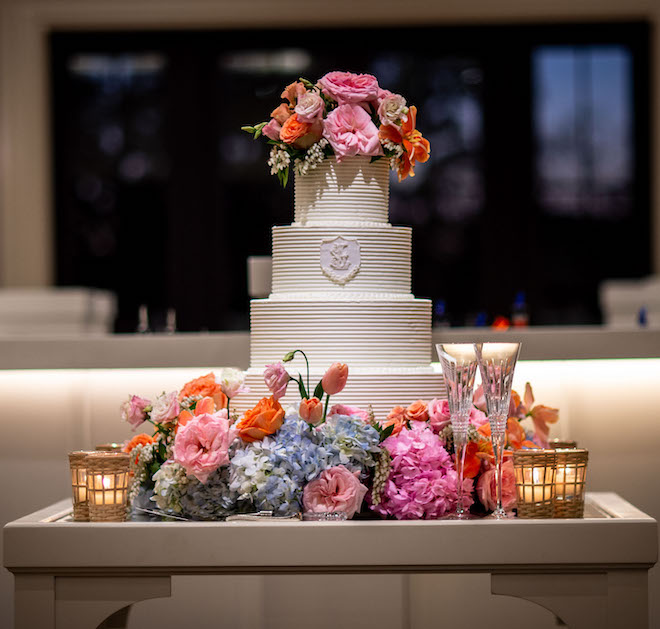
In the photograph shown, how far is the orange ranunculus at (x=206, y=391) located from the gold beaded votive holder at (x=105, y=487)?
202 mm

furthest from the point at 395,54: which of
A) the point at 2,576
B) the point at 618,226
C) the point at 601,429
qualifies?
the point at 2,576

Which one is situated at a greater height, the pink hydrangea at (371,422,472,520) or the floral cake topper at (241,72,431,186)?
the floral cake topper at (241,72,431,186)

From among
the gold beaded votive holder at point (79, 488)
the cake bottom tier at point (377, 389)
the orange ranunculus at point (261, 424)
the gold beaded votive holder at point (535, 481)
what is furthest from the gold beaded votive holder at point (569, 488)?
the gold beaded votive holder at point (79, 488)

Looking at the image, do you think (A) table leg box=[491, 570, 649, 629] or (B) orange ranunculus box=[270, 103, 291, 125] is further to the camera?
(B) orange ranunculus box=[270, 103, 291, 125]

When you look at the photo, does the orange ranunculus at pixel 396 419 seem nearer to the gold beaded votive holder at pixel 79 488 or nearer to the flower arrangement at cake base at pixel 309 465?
the flower arrangement at cake base at pixel 309 465

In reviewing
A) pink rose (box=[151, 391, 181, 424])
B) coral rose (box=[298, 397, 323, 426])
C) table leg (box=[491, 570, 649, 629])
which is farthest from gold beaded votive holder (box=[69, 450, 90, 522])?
table leg (box=[491, 570, 649, 629])

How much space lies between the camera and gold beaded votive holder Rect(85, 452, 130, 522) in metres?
1.77

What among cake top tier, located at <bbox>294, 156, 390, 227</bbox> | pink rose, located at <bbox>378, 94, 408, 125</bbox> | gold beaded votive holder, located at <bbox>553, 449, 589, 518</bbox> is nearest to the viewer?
gold beaded votive holder, located at <bbox>553, 449, 589, 518</bbox>

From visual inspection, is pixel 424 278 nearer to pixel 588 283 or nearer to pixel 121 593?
pixel 588 283

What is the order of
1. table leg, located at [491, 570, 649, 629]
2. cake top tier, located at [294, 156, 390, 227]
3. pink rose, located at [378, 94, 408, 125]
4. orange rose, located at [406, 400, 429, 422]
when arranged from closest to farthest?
table leg, located at [491, 570, 649, 629], orange rose, located at [406, 400, 429, 422], pink rose, located at [378, 94, 408, 125], cake top tier, located at [294, 156, 390, 227]

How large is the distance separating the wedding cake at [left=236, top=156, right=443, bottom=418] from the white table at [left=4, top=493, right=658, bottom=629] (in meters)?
0.41

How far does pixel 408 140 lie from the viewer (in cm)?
207

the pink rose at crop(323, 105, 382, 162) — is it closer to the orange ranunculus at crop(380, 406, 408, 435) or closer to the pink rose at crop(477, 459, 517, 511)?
the orange ranunculus at crop(380, 406, 408, 435)

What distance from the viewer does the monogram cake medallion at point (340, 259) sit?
6.85 feet
